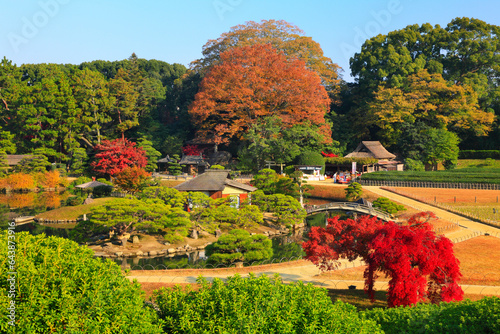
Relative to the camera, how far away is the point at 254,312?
9102 mm

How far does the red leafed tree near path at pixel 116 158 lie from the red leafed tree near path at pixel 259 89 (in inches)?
377

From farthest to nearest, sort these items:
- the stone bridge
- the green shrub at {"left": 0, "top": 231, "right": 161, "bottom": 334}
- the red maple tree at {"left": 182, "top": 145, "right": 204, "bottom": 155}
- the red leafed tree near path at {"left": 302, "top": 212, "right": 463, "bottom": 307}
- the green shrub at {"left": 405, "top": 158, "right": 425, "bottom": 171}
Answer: the red maple tree at {"left": 182, "top": 145, "right": 204, "bottom": 155}
the green shrub at {"left": 405, "top": 158, "right": 425, "bottom": 171}
the stone bridge
the red leafed tree near path at {"left": 302, "top": 212, "right": 463, "bottom": 307}
the green shrub at {"left": 0, "top": 231, "right": 161, "bottom": 334}

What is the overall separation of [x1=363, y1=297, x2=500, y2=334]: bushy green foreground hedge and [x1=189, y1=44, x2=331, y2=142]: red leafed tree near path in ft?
142

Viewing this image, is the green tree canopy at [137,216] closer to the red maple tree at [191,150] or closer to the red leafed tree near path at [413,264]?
the red leafed tree near path at [413,264]

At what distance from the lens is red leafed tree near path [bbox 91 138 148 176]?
53250 mm

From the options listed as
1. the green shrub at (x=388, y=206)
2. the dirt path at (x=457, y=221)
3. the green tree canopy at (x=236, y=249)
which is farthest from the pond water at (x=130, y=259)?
the dirt path at (x=457, y=221)

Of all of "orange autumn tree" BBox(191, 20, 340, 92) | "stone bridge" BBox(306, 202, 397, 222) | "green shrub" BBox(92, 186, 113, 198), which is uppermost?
"orange autumn tree" BBox(191, 20, 340, 92)

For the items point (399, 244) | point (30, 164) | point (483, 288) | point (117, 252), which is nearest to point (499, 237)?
point (483, 288)

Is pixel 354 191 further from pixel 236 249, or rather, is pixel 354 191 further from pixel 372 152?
pixel 236 249

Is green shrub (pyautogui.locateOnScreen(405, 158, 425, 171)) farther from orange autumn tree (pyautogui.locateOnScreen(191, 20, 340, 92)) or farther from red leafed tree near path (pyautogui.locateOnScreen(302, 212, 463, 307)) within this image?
red leafed tree near path (pyautogui.locateOnScreen(302, 212, 463, 307))

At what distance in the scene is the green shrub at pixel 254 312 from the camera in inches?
348

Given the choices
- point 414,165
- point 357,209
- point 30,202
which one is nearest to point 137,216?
point 357,209

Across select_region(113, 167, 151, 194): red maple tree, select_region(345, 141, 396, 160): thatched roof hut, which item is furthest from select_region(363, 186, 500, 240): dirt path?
select_region(113, 167, 151, 194): red maple tree

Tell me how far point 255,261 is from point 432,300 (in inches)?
447
